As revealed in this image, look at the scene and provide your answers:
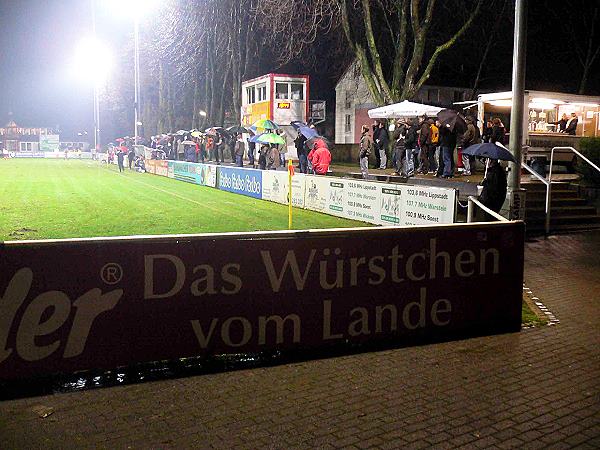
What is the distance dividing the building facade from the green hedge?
2274 cm

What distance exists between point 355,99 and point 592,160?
95.8 ft

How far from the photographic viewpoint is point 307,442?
181 inches

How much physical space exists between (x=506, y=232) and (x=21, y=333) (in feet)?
15.9

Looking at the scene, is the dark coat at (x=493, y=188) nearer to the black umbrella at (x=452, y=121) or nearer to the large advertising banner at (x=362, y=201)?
the large advertising banner at (x=362, y=201)

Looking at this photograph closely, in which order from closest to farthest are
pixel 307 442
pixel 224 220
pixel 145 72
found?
pixel 307 442
pixel 224 220
pixel 145 72

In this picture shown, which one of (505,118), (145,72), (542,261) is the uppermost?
(145,72)

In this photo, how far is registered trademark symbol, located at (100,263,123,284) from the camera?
561 centimetres

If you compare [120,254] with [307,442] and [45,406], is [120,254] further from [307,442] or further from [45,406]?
[307,442]

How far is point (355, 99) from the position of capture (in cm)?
4622

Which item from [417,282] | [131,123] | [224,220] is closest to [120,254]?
[417,282]

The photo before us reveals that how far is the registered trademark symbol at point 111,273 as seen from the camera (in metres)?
5.61

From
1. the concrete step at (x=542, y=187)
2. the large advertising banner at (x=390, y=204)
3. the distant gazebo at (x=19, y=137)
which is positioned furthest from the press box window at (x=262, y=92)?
the distant gazebo at (x=19, y=137)

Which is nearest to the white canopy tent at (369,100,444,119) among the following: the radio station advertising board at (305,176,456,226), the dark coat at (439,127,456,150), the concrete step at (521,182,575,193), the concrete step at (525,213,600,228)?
the dark coat at (439,127,456,150)

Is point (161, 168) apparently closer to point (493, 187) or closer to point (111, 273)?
point (493, 187)
